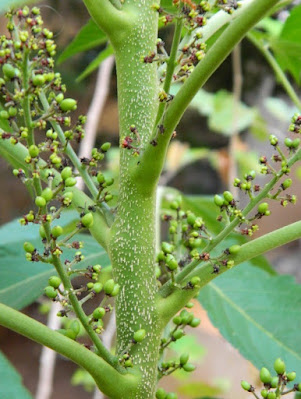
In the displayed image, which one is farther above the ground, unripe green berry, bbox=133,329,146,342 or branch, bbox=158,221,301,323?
branch, bbox=158,221,301,323

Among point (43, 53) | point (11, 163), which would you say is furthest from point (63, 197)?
point (11, 163)

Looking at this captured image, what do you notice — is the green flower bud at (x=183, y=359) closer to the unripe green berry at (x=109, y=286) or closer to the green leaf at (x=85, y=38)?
the unripe green berry at (x=109, y=286)

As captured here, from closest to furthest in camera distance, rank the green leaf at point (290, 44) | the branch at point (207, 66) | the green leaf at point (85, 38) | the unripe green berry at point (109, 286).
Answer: the branch at point (207, 66)
the unripe green berry at point (109, 286)
the green leaf at point (85, 38)
the green leaf at point (290, 44)

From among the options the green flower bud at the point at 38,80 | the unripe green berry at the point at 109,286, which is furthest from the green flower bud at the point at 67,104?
the unripe green berry at the point at 109,286

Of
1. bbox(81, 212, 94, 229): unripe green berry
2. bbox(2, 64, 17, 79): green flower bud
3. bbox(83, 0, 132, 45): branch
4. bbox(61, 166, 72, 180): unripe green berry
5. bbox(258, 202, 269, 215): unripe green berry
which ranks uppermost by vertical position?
bbox(83, 0, 132, 45): branch

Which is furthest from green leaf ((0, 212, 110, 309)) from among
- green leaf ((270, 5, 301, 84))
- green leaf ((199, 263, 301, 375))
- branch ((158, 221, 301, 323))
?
green leaf ((270, 5, 301, 84))

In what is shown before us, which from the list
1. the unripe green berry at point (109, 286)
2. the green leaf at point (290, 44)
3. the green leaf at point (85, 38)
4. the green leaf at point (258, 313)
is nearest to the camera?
the unripe green berry at point (109, 286)

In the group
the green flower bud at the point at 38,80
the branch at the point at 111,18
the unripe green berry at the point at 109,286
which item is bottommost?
the unripe green berry at the point at 109,286

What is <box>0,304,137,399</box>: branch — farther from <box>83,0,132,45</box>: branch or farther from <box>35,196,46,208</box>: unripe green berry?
<box>83,0,132,45</box>: branch
